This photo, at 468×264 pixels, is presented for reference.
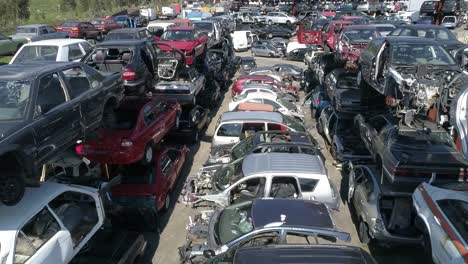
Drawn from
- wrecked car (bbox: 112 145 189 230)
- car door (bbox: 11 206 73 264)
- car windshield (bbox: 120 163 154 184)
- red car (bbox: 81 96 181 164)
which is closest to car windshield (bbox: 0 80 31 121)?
car door (bbox: 11 206 73 264)

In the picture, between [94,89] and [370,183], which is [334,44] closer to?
[370,183]

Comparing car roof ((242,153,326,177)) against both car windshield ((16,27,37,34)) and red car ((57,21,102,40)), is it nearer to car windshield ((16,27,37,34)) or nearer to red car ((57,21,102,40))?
car windshield ((16,27,37,34))

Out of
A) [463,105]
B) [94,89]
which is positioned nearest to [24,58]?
[94,89]

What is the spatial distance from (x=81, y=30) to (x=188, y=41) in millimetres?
18074

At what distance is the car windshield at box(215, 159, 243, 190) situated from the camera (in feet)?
25.7

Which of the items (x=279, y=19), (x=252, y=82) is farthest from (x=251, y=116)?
(x=279, y=19)

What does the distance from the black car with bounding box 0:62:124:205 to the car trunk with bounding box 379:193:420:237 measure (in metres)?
5.41

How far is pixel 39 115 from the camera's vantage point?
228 inches

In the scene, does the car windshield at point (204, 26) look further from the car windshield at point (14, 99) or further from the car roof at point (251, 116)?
the car windshield at point (14, 99)

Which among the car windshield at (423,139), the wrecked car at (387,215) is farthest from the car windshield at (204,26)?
the wrecked car at (387,215)

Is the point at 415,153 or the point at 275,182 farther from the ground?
the point at 415,153

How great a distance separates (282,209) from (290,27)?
3775 centimetres

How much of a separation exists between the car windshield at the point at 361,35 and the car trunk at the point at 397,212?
9.09 m

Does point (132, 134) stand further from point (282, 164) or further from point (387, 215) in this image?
point (387, 215)
